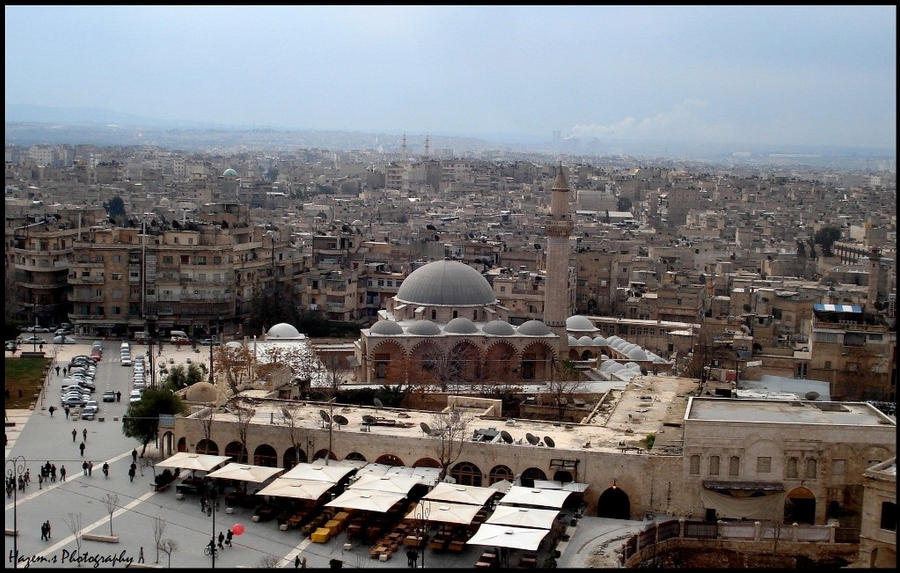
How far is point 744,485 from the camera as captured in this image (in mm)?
19109

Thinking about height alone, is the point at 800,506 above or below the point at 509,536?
below

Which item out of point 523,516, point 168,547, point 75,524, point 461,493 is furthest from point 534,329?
point 168,547

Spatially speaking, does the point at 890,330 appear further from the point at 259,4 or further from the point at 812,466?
the point at 259,4

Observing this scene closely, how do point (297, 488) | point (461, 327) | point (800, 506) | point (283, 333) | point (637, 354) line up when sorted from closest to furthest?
point (297, 488) → point (800, 506) → point (461, 327) → point (637, 354) → point (283, 333)

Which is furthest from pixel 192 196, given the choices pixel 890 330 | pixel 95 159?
pixel 890 330

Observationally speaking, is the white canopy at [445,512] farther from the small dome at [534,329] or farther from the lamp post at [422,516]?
the small dome at [534,329]

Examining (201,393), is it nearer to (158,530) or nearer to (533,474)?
(158,530)

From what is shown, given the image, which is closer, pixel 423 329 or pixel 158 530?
pixel 158 530

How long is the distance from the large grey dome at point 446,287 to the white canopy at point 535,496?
1296 cm

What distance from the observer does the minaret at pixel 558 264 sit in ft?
102

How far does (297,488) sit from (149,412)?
4919 mm

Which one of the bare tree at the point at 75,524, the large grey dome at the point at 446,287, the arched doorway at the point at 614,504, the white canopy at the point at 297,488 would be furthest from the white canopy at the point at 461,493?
the large grey dome at the point at 446,287

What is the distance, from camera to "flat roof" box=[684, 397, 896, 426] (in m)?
19.5

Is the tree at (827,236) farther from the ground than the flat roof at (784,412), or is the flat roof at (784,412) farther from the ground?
the flat roof at (784,412)
